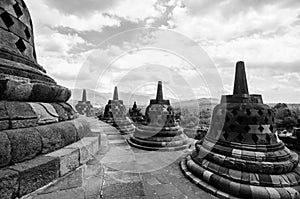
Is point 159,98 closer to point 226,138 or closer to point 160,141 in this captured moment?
point 160,141

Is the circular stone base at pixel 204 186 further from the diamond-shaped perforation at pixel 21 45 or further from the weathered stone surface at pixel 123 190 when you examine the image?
the diamond-shaped perforation at pixel 21 45

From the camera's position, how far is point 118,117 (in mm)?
10891

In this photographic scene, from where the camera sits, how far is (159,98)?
7742 millimetres

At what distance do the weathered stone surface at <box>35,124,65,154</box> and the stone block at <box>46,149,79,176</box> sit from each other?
3.8 inches

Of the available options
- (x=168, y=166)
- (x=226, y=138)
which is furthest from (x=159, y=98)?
(x=226, y=138)

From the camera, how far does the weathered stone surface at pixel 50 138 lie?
7.52 feet

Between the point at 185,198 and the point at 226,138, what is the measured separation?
5.66 feet

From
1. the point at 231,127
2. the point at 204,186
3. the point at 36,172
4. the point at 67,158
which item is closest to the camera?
the point at 36,172

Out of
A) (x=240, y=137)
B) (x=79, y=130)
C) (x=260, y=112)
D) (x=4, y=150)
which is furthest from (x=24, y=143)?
(x=260, y=112)

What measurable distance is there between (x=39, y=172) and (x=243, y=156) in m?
3.62

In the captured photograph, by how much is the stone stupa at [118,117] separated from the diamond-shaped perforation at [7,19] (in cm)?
772

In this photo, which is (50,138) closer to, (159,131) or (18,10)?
(18,10)

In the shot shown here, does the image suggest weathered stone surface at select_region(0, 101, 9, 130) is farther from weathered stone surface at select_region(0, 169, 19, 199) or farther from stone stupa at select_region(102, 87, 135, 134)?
stone stupa at select_region(102, 87, 135, 134)

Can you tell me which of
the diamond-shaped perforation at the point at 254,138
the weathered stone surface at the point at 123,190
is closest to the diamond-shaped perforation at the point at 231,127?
the diamond-shaped perforation at the point at 254,138
